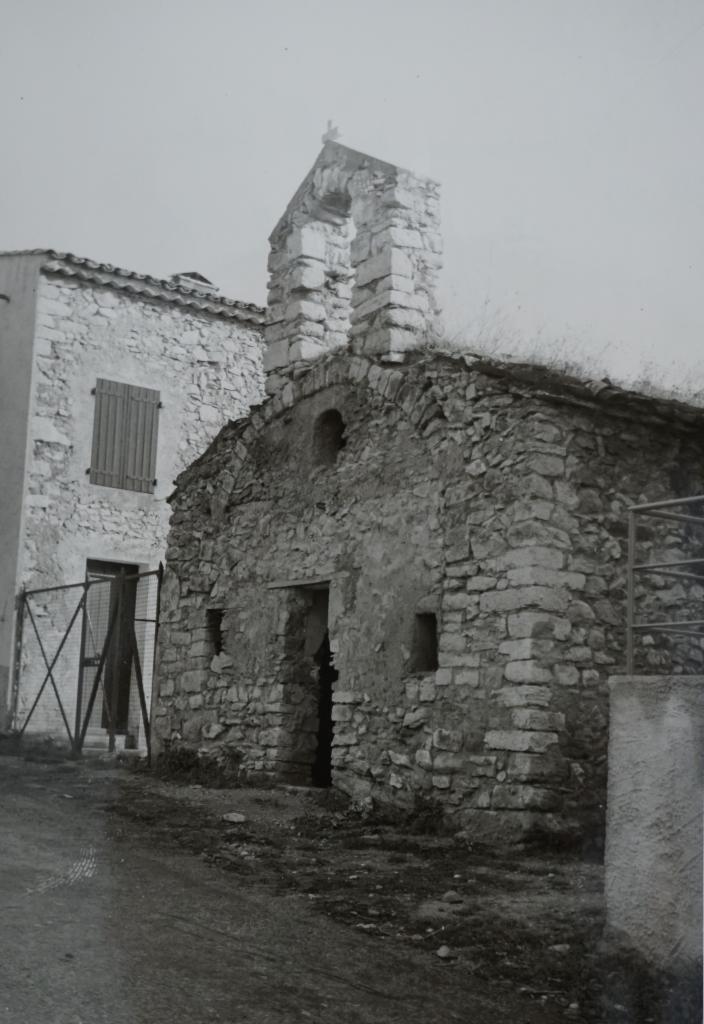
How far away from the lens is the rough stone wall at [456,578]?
6.97 m

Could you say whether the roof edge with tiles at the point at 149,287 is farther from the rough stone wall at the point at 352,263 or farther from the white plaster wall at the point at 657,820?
the white plaster wall at the point at 657,820

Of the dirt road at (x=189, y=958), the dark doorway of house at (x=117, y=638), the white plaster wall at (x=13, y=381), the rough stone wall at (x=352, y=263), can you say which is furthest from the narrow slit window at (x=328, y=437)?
the dirt road at (x=189, y=958)

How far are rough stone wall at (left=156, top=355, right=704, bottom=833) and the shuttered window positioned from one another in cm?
375

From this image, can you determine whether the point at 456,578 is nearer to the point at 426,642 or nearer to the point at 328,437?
the point at 426,642

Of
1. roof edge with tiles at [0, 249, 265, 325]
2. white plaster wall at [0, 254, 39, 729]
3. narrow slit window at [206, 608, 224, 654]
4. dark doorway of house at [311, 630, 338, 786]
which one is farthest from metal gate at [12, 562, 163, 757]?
roof edge with tiles at [0, 249, 265, 325]

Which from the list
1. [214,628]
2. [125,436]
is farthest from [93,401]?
[214,628]

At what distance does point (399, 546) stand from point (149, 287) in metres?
6.21

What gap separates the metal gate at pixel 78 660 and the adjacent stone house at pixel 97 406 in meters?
0.05

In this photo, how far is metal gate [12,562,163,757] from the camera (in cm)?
1204

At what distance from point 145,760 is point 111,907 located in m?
6.07

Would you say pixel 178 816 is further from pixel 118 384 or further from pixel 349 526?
pixel 118 384

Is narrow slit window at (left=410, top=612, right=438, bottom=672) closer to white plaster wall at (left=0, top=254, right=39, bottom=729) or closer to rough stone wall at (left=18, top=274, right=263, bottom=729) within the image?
white plaster wall at (left=0, top=254, right=39, bottom=729)

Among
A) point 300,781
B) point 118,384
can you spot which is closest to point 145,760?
point 300,781

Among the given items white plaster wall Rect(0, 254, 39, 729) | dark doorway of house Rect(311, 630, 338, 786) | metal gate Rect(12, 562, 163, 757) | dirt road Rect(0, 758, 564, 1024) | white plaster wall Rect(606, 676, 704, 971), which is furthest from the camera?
metal gate Rect(12, 562, 163, 757)
